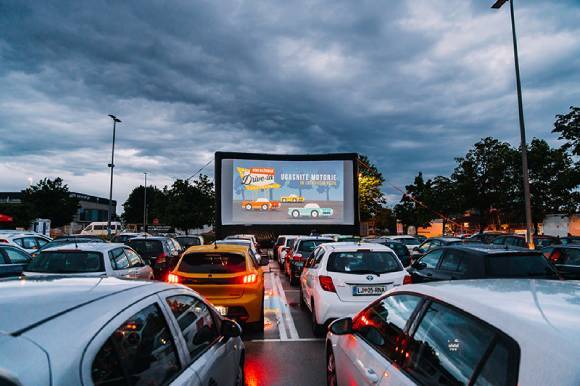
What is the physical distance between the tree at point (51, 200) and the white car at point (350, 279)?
48.9 m

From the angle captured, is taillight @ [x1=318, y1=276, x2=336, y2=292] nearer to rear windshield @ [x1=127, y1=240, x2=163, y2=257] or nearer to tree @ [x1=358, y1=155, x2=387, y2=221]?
rear windshield @ [x1=127, y1=240, x2=163, y2=257]

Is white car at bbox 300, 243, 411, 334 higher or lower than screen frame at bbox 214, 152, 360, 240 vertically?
lower

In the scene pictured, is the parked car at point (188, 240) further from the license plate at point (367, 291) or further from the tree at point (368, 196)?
the tree at point (368, 196)

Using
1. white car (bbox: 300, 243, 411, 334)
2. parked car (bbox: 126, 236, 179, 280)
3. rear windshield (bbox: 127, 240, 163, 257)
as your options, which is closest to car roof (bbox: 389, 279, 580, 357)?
white car (bbox: 300, 243, 411, 334)

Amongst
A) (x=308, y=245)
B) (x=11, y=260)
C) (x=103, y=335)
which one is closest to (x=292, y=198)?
(x=308, y=245)

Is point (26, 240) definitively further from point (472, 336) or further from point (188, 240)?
point (472, 336)

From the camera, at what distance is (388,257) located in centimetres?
751

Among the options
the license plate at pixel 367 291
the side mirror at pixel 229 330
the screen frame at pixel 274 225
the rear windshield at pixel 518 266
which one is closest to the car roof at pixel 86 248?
the license plate at pixel 367 291

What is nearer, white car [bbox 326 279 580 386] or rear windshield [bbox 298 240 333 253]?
white car [bbox 326 279 580 386]

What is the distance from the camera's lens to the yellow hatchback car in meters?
7.01

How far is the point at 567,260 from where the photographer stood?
33.7 ft

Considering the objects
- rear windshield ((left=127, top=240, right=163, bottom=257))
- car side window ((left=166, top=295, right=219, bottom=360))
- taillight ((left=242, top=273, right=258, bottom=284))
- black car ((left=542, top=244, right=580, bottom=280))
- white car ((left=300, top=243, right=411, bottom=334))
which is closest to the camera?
car side window ((left=166, top=295, right=219, bottom=360))

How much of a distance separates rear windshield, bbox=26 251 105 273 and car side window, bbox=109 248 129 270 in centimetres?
33

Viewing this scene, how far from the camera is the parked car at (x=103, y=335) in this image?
1.52 m
